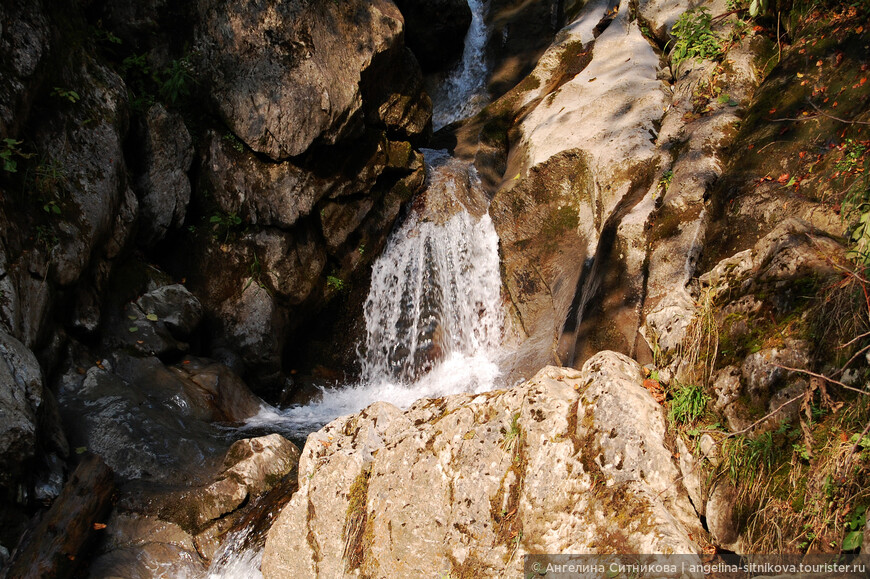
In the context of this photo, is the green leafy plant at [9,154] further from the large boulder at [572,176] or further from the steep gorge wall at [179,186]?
the large boulder at [572,176]

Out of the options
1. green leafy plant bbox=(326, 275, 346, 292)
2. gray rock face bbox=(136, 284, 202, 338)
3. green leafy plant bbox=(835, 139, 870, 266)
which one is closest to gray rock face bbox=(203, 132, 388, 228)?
green leafy plant bbox=(326, 275, 346, 292)

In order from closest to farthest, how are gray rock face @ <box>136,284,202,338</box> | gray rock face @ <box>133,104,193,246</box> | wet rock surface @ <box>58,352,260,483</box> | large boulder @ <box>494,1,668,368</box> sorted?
wet rock surface @ <box>58,352,260,483</box> → gray rock face @ <box>136,284,202,338</box> → gray rock face @ <box>133,104,193,246</box> → large boulder @ <box>494,1,668,368</box>

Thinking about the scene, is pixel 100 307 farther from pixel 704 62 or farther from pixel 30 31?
pixel 704 62

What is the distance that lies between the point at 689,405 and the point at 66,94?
740 cm

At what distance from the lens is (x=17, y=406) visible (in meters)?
4.62

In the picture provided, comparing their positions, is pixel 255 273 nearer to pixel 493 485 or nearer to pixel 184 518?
pixel 184 518

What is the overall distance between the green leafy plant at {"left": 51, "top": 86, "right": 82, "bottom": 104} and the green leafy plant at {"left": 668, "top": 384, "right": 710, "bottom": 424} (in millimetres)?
7290

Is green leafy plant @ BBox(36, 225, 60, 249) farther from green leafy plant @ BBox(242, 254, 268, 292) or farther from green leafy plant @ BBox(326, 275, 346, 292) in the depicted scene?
green leafy plant @ BBox(326, 275, 346, 292)

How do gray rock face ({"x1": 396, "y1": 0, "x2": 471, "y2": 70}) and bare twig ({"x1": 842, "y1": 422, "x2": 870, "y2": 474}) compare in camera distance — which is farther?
gray rock face ({"x1": 396, "y1": 0, "x2": 471, "y2": 70})

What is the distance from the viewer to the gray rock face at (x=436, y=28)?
47.2 ft

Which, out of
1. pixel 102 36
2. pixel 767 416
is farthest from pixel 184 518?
pixel 102 36

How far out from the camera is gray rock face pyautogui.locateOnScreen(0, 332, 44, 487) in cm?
446

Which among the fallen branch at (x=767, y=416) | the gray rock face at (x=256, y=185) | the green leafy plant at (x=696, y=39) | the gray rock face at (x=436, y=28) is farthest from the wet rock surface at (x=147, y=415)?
the gray rock face at (x=436, y=28)

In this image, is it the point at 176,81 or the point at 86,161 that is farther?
the point at 176,81
